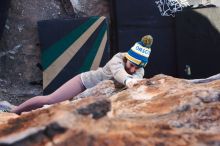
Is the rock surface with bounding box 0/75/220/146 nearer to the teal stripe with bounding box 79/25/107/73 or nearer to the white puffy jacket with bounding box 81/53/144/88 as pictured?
the white puffy jacket with bounding box 81/53/144/88

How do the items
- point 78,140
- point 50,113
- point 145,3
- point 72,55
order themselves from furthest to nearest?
1. point 145,3
2. point 72,55
3. point 50,113
4. point 78,140

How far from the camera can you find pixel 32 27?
5520 mm

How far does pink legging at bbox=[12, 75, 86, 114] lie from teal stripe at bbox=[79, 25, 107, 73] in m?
1.70

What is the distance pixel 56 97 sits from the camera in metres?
3.59

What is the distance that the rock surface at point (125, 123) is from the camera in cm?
163

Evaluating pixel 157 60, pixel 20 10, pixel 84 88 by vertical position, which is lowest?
pixel 157 60

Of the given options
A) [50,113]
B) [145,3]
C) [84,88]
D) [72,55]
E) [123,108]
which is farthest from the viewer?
[145,3]

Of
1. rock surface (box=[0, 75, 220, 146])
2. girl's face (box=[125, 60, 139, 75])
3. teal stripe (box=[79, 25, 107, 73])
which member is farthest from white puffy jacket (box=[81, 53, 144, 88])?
teal stripe (box=[79, 25, 107, 73])

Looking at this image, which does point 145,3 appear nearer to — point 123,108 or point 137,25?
point 137,25

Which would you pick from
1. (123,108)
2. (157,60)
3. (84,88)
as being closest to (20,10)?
(157,60)

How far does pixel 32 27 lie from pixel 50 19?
23 cm

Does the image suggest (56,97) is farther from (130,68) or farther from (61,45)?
(61,45)

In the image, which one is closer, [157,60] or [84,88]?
[84,88]

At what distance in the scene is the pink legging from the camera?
3529 millimetres
